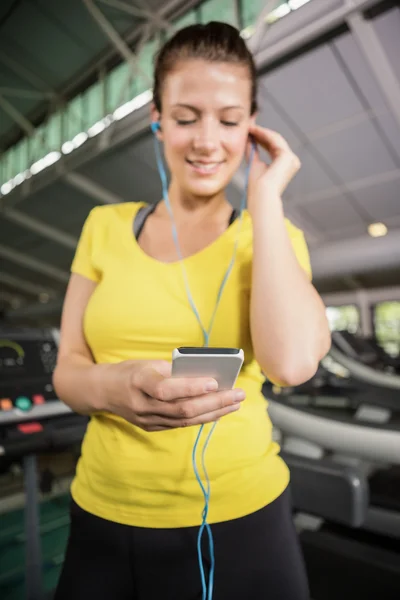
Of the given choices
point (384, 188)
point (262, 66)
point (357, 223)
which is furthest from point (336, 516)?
point (357, 223)

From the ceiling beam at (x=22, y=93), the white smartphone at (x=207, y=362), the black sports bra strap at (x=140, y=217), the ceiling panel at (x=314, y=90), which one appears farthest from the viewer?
the ceiling beam at (x=22, y=93)

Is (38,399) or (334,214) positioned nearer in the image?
(38,399)

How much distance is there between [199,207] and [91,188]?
25.8 feet

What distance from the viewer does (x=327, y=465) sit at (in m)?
1.26

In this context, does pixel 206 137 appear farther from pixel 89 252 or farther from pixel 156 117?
pixel 89 252

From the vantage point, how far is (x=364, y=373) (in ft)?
12.0

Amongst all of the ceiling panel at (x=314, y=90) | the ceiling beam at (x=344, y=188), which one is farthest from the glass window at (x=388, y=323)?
the ceiling panel at (x=314, y=90)

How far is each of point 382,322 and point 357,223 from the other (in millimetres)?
2862

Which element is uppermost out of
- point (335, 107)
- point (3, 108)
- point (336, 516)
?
point (3, 108)

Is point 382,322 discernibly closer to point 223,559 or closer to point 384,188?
point 384,188

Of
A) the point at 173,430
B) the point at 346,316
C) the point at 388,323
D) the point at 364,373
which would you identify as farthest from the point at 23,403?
the point at 346,316

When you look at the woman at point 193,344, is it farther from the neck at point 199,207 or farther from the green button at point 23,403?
the green button at point 23,403

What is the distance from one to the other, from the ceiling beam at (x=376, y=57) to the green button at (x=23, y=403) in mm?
4646

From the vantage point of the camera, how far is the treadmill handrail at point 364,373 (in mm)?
3418
